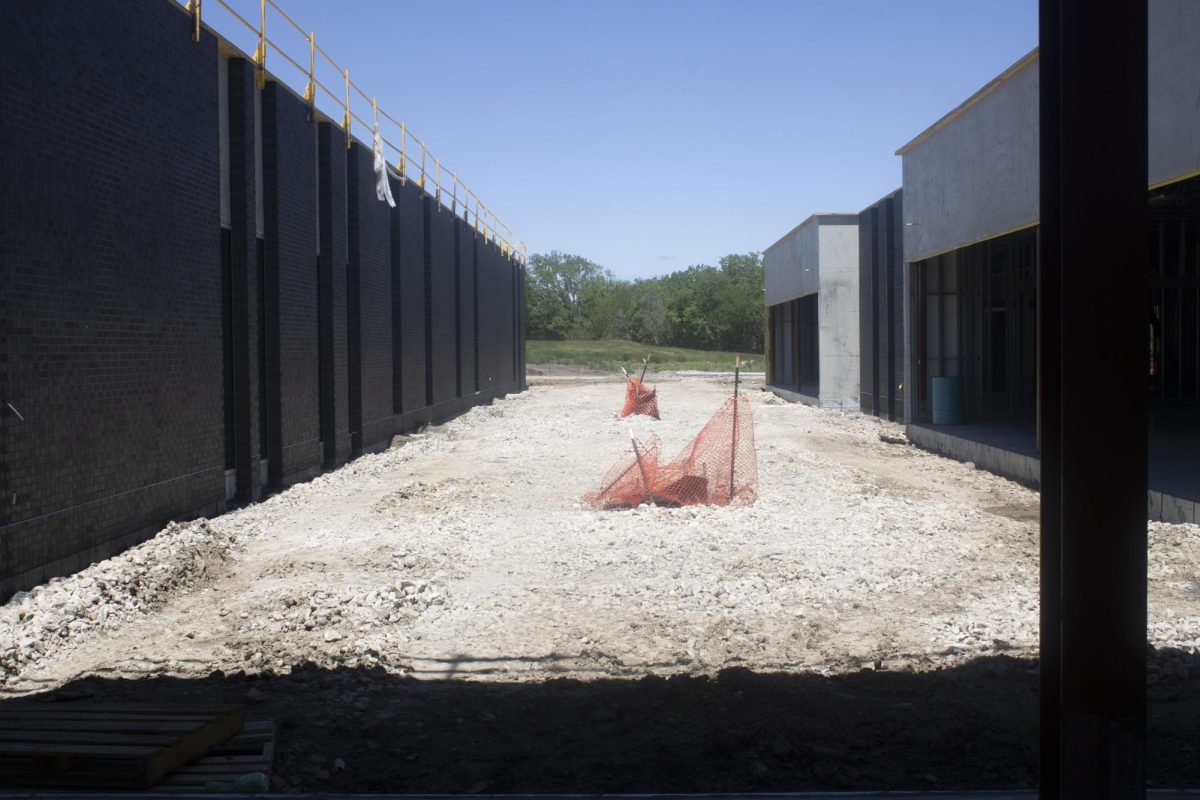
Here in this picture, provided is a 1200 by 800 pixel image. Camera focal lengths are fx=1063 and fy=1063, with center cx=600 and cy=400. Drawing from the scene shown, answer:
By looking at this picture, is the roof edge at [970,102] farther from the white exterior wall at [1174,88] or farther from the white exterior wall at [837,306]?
the white exterior wall at [837,306]

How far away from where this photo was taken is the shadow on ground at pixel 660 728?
5.16 metres

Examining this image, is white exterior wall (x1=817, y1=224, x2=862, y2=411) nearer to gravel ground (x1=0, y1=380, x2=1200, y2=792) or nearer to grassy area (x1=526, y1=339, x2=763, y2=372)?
gravel ground (x1=0, y1=380, x2=1200, y2=792)

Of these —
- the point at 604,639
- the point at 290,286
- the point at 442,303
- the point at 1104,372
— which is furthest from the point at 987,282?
the point at 1104,372

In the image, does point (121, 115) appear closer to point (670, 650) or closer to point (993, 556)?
point (670, 650)

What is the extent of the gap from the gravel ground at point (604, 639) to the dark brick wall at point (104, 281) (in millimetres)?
632

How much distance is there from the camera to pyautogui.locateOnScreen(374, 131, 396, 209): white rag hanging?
71.1ft

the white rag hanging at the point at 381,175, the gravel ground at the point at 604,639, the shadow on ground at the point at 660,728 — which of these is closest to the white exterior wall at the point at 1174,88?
the gravel ground at the point at 604,639

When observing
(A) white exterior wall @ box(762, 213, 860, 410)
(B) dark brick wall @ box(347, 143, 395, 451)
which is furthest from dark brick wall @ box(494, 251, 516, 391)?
(B) dark brick wall @ box(347, 143, 395, 451)

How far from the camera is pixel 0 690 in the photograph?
6840 mm

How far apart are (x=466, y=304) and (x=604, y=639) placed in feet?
90.4

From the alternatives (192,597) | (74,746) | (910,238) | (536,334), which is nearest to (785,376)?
(910,238)

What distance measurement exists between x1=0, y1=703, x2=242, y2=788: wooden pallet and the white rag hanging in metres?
17.4

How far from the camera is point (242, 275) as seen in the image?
47.9 ft

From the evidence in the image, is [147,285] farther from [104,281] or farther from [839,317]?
[839,317]
